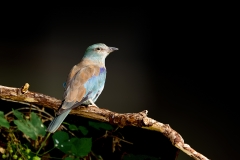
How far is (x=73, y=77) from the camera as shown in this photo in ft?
8.46

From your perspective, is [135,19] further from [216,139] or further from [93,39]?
[216,139]

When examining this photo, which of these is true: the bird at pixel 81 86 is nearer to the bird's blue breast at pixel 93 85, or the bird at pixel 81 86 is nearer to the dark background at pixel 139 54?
the bird's blue breast at pixel 93 85

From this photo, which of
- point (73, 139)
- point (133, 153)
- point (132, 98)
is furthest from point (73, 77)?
point (132, 98)

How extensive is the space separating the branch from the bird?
0.05m

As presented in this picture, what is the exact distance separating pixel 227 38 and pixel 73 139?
141 cm

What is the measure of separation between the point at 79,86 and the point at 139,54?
3.48 ft

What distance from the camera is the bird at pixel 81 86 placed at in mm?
2398

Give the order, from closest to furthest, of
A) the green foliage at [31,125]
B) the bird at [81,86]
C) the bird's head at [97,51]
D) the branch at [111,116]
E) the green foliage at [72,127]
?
1. the branch at [111,116]
2. the bird at [81,86]
3. the green foliage at [31,125]
4. the green foliage at [72,127]
5. the bird's head at [97,51]

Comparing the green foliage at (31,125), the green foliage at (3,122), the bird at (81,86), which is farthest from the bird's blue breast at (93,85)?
the green foliage at (3,122)

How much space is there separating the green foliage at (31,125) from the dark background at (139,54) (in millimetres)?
896

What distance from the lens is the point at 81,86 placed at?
2555 mm

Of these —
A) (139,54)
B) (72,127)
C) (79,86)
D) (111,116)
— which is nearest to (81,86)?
(79,86)

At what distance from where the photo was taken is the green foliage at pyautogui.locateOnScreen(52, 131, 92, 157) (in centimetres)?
253

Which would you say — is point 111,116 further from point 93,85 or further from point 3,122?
point 3,122
